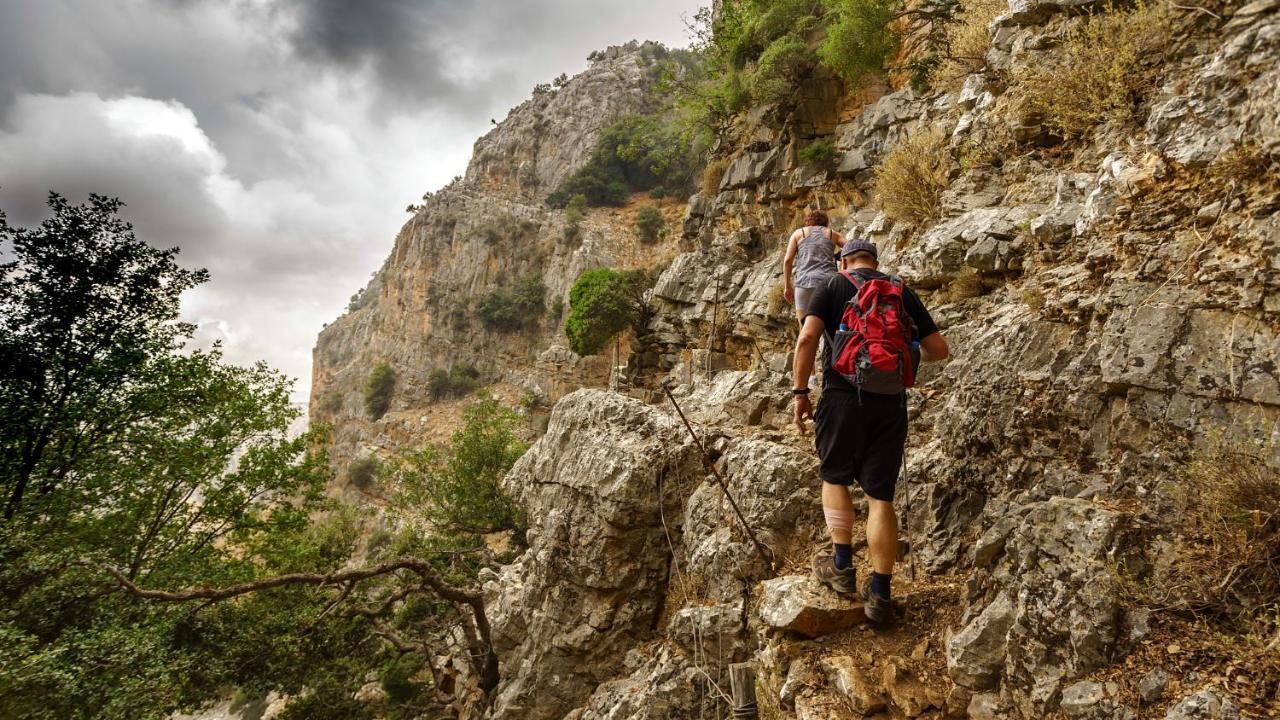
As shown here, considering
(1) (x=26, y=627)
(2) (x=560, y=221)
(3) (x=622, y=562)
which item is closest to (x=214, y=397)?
(1) (x=26, y=627)

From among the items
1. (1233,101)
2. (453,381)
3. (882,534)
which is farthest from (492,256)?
(1233,101)

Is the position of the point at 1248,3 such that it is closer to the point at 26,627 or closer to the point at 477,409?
the point at 26,627

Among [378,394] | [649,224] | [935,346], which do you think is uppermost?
[649,224]

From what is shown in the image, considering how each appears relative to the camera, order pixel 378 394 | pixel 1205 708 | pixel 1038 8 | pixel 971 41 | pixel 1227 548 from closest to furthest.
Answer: pixel 1205 708
pixel 1227 548
pixel 1038 8
pixel 971 41
pixel 378 394

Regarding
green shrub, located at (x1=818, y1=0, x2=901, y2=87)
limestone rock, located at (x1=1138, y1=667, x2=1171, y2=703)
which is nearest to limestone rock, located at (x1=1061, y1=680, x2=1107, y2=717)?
limestone rock, located at (x1=1138, y1=667, x2=1171, y2=703)

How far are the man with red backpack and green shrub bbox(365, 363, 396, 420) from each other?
48025 millimetres

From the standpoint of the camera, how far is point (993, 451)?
411cm

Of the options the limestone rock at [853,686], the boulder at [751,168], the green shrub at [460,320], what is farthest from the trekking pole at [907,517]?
the green shrub at [460,320]

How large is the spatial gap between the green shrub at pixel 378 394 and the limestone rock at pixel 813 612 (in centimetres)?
4764

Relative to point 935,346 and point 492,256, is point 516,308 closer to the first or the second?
point 492,256

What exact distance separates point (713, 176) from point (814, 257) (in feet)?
36.1

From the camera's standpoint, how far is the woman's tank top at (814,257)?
5.39 metres

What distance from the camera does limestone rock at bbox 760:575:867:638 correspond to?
375 cm

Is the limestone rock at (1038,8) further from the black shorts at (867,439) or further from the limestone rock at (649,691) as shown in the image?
the limestone rock at (649,691)
